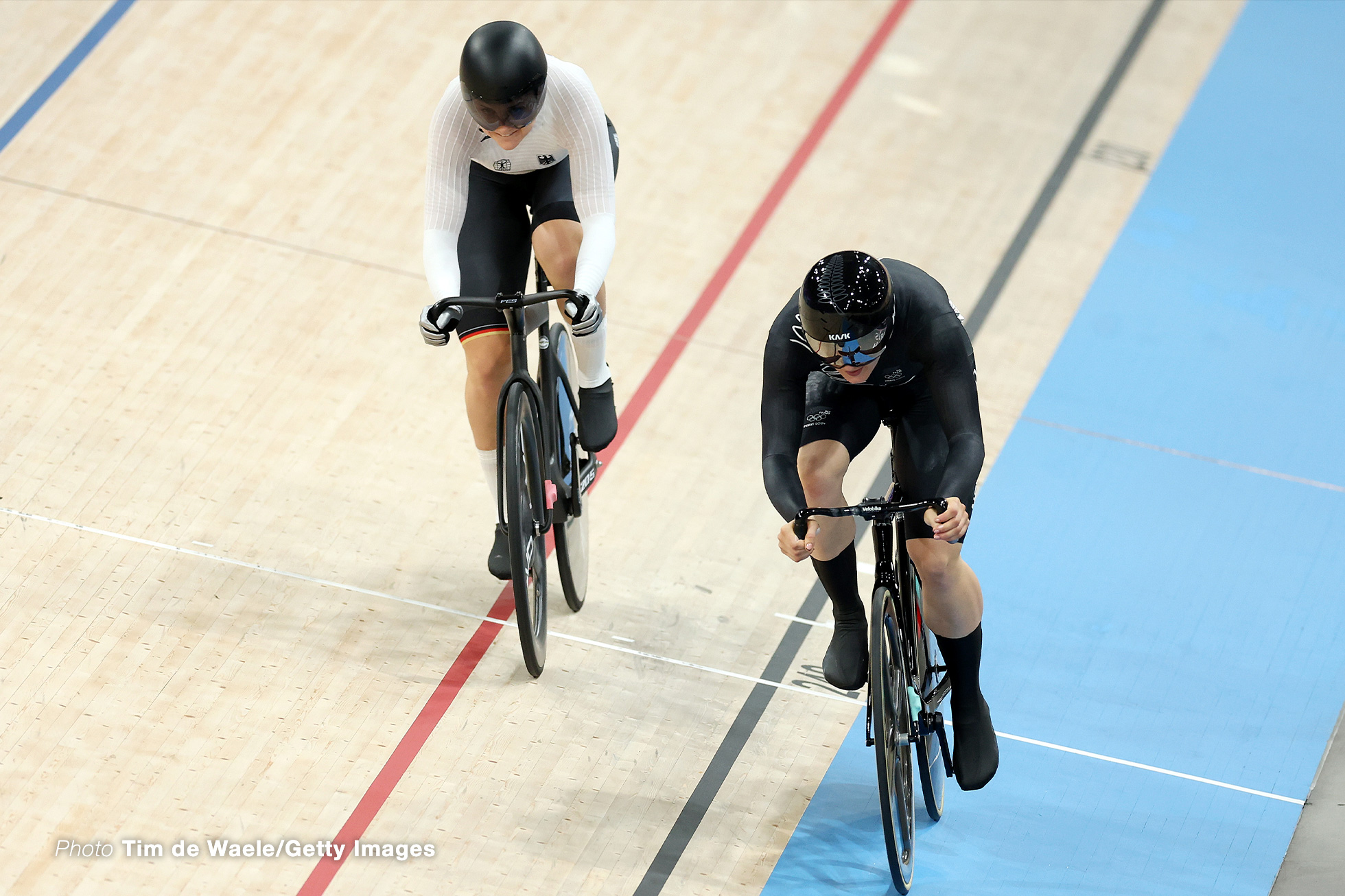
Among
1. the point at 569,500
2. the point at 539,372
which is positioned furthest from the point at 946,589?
the point at 539,372

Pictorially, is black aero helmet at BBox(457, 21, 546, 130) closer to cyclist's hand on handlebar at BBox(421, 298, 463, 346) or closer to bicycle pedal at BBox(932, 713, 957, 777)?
cyclist's hand on handlebar at BBox(421, 298, 463, 346)

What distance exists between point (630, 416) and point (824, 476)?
1.52m

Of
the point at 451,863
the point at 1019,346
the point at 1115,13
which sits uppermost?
the point at 1115,13

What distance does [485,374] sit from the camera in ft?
12.8

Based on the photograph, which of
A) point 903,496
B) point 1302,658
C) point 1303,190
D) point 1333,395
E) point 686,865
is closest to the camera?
point 903,496

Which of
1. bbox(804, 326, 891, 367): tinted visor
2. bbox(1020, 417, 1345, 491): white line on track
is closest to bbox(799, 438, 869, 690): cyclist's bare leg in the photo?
bbox(804, 326, 891, 367): tinted visor

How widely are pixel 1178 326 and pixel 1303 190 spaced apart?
38.5 inches

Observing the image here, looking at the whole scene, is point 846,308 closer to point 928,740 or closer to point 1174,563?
point 928,740

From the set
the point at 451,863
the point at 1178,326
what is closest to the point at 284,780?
the point at 451,863

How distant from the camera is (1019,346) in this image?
5.11 meters

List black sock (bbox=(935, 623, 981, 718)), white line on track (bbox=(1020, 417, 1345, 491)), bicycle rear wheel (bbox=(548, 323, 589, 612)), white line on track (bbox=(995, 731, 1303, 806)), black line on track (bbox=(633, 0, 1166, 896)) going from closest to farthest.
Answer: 1. black sock (bbox=(935, 623, 981, 718))
2. black line on track (bbox=(633, 0, 1166, 896))
3. white line on track (bbox=(995, 731, 1303, 806))
4. bicycle rear wheel (bbox=(548, 323, 589, 612))
5. white line on track (bbox=(1020, 417, 1345, 491))

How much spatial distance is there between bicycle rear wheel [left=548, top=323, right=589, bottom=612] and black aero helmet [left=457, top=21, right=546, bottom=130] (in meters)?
0.72

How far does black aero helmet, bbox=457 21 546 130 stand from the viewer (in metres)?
3.37

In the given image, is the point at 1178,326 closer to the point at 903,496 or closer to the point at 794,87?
the point at 794,87
